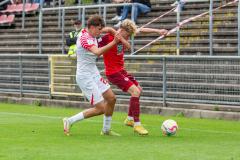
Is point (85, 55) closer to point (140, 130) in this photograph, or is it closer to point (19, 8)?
point (140, 130)

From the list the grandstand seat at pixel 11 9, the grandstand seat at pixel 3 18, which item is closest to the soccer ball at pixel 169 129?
the grandstand seat at pixel 3 18

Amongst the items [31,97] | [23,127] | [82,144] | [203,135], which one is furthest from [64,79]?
[82,144]

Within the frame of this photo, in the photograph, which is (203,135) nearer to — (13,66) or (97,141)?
(97,141)

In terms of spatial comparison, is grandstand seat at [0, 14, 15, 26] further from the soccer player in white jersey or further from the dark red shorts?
the soccer player in white jersey

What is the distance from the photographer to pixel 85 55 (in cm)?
1501

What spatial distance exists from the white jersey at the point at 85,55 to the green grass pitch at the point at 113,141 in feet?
3.94

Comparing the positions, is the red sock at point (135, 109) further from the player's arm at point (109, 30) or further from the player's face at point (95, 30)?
the player's face at point (95, 30)

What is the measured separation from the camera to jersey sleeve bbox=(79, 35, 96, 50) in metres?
14.8

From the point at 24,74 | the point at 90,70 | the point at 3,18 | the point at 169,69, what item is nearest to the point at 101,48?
the point at 90,70

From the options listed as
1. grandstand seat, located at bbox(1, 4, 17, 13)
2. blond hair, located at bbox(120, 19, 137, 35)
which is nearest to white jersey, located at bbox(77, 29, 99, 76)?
blond hair, located at bbox(120, 19, 137, 35)

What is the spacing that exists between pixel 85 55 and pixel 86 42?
312 millimetres

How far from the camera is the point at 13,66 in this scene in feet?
92.6

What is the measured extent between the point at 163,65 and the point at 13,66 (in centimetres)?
729

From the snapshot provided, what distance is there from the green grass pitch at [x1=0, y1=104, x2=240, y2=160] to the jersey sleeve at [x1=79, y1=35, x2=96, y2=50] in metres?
1.64
